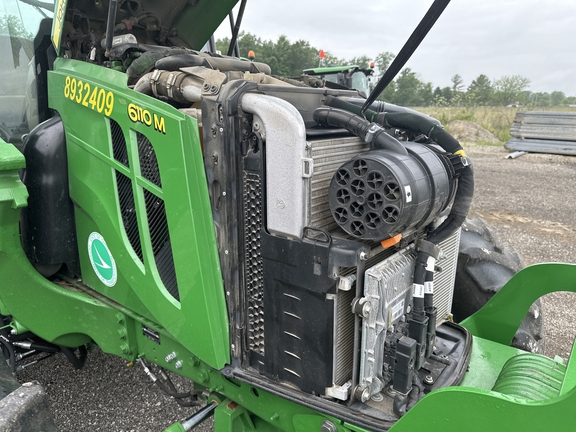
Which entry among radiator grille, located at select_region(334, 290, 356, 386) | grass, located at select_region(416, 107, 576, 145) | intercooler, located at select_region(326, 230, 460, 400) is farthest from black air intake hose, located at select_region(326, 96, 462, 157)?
grass, located at select_region(416, 107, 576, 145)

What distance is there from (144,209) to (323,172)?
2.68ft

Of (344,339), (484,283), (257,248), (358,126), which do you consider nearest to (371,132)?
(358,126)

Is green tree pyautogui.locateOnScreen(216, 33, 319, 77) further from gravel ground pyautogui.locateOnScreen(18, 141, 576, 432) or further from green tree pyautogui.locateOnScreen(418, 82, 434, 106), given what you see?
gravel ground pyautogui.locateOnScreen(18, 141, 576, 432)

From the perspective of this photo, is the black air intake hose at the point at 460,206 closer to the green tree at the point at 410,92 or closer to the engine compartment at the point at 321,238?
the engine compartment at the point at 321,238

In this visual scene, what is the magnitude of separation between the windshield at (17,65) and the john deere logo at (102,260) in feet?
2.95

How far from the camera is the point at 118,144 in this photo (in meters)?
2.09

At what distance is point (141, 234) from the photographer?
2.05 metres

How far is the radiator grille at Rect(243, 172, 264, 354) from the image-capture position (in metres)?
1.77

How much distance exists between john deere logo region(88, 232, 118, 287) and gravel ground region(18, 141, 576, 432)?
107 cm

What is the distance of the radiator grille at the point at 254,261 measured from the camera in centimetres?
177

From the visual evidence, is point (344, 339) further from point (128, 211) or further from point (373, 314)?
point (128, 211)

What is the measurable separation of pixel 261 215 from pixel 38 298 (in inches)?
56.4

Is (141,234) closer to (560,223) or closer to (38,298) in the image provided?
(38,298)

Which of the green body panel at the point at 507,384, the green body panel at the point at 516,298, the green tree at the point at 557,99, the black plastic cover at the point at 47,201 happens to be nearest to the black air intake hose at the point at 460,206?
the green body panel at the point at 507,384
